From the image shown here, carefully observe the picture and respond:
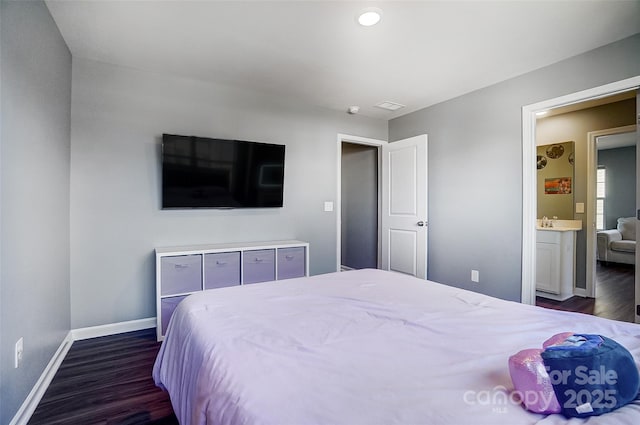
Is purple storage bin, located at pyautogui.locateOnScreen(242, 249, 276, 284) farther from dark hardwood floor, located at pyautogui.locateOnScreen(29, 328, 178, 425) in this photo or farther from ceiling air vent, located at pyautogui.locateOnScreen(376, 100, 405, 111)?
ceiling air vent, located at pyautogui.locateOnScreen(376, 100, 405, 111)

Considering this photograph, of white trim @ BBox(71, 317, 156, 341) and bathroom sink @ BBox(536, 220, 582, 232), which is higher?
bathroom sink @ BBox(536, 220, 582, 232)

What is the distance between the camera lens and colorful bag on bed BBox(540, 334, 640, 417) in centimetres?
75

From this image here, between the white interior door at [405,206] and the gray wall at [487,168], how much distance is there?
0.17 m

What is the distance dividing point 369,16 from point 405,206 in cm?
253

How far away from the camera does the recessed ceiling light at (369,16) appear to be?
2.03 meters

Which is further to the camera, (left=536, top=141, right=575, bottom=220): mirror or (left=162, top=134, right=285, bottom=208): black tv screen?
(left=536, top=141, right=575, bottom=220): mirror

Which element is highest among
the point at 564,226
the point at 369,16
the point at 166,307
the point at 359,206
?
the point at 369,16

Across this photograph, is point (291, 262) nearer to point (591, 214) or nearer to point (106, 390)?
point (106, 390)

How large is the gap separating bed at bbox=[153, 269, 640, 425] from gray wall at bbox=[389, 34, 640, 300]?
6.19 ft

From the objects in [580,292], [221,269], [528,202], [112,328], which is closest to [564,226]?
[580,292]

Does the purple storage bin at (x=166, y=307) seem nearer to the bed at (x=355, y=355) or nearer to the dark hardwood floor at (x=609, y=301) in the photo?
the bed at (x=355, y=355)

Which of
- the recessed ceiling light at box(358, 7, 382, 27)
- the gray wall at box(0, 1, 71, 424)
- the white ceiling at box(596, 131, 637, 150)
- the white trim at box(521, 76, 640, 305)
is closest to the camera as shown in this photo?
the gray wall at box(0, 1, 71, 424)

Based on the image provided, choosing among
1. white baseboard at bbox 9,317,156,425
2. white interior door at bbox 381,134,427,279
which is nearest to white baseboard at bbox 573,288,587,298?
white interior door at bbox 381,134,427,279

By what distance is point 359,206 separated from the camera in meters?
5.14
